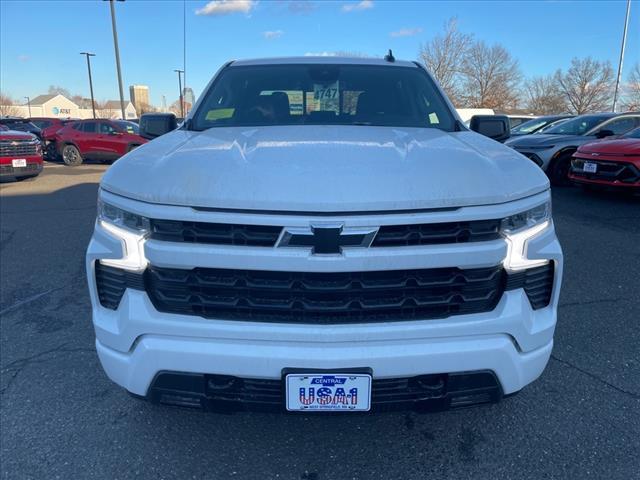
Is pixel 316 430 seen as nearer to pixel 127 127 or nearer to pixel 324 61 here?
pixel 324 61

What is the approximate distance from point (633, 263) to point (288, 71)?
Result: 4.25 m

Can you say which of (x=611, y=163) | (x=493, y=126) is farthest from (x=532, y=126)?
(x=493, y=126)

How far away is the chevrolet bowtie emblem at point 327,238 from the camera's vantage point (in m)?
1.72

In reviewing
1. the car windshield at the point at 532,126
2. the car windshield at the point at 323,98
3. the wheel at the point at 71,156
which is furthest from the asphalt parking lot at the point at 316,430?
the wheel at the point at 71,156

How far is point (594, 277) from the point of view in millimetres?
4668

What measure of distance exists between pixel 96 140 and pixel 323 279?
16928 millimetres

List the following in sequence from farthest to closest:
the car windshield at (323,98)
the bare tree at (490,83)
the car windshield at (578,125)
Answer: the bare tree at (490,83)
the car windshield at (578,125)
the car windshield at (323,98)

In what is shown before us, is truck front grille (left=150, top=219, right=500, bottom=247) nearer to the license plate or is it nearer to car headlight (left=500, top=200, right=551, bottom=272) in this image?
car headlight (left=500, top=200, right=551, bottom=272)

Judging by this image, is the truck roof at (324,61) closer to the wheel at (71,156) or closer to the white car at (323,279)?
the white car at (323,279)

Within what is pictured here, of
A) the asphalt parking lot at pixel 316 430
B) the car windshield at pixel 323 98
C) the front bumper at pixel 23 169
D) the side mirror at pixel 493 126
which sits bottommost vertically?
the front bumper at pixel 23 169

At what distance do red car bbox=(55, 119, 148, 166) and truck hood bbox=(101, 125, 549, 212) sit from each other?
15.4 m

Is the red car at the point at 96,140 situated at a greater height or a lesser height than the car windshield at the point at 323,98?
lesser

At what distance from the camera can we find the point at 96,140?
1639 centimetres

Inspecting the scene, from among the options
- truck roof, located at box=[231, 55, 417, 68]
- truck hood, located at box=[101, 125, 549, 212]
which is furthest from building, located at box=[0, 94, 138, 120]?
truck hood, located at box=[101, 125, 549, 212]
